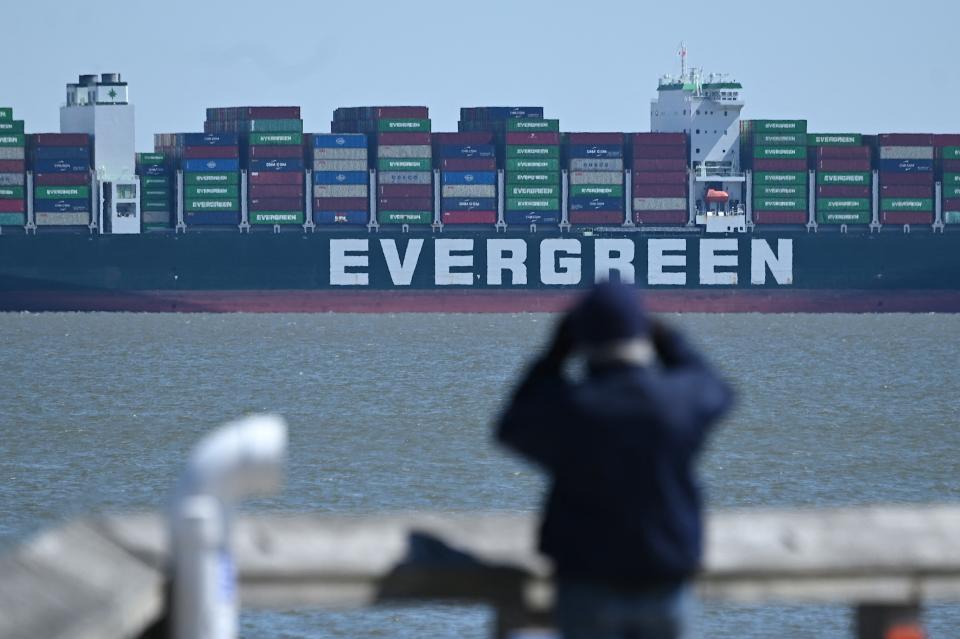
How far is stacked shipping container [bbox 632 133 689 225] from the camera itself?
2872 inches

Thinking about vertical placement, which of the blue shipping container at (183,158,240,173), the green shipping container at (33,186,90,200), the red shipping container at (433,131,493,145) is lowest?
the green shipping container at (33,186,90,200)

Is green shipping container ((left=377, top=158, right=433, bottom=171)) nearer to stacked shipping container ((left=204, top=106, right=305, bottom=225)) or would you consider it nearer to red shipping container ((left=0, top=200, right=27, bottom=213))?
stacked shipping container ((left=204, top=106, right=305, bottom=225))

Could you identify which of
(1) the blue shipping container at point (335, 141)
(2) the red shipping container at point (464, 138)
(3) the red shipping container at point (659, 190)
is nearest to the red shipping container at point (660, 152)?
(3) the red shipping container at point (659, 190)

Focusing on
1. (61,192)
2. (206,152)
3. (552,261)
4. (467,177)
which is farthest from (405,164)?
(61,192)

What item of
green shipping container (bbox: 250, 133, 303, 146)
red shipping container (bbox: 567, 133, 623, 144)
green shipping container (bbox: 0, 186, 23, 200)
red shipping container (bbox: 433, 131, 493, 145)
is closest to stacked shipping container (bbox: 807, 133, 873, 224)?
red shipping container (bbox: 567, 133, 623, 144)

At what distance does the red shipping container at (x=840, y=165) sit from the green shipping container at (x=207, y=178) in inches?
904

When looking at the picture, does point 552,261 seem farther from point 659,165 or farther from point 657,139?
point 657,139

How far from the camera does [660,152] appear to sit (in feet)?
243

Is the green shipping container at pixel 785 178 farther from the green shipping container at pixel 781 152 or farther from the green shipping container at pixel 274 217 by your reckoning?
the green shipping container at pixel 274 217

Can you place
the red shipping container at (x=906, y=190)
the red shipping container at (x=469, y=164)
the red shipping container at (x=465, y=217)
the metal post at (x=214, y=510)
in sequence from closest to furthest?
the metal post at (x=214, y=510)
the red shipping container at (x=465, y=217)
the red shipping container at (x=469, y=164)
the red shipping container at (x=906, y=190)

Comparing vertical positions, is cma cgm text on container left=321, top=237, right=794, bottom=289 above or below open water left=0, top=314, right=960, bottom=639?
above

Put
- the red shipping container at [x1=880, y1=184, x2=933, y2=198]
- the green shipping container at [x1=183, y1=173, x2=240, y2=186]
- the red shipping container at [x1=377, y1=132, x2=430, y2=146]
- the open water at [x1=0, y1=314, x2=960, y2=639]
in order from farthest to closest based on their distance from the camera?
the red shipping container at [x1=880, y1=184, x2=933, y2=198]
the red shipping container at [x1=377, y1=132, x2=430, y2=146]
the green shipping container at [x1=183, y1=173, x2=240, y2=186]
the open water at [x1=0, y1=314, x2=960, y2=639]

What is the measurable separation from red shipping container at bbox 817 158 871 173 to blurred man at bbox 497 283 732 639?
71.4 m

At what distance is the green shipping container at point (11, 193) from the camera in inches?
2790
